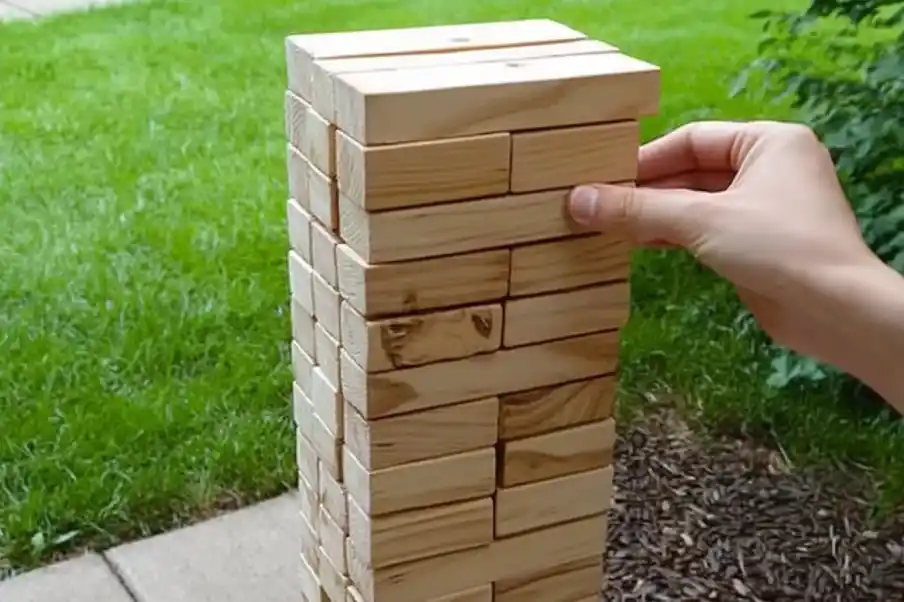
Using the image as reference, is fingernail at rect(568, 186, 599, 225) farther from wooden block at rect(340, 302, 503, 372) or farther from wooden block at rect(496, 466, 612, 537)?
wooden block at rect(496, 466, 612, 537)

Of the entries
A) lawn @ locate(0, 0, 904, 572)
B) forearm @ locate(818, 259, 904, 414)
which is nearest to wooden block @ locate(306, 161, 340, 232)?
forearm @ locate(818, 259, 904, 414)

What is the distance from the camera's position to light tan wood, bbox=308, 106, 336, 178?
5.00 feet

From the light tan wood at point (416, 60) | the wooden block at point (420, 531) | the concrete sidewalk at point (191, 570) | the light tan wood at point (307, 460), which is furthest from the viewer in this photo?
the concrete sidewalk at point (191, 570)

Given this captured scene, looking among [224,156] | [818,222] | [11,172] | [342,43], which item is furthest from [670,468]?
[11,172]

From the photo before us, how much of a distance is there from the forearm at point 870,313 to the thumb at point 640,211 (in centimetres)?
18

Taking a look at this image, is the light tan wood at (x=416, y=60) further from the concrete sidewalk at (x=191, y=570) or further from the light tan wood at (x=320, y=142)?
the concrete sidewalk at (x=191, y=570)

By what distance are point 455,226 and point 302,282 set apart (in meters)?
0.35

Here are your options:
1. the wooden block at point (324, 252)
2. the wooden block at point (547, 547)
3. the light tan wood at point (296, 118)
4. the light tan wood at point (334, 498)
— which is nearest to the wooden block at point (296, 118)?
the light tan wood at point (296, 118)

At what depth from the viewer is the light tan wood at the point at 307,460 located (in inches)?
72.5

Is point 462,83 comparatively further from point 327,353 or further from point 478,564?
point 478,564

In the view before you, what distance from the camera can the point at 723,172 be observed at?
5.84 feet

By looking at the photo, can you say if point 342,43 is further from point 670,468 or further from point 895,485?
point 895,485

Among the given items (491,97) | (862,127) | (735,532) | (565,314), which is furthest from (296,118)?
(862,127)

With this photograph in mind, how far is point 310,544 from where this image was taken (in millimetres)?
1950
